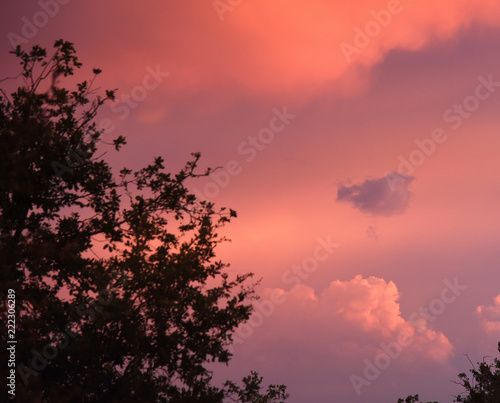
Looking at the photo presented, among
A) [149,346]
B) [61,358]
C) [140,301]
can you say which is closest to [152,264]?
[140,301]

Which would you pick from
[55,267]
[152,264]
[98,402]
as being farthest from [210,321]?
[55,267]

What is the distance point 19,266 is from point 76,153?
3.64 meters

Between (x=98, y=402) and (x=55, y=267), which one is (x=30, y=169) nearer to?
(x=55, y=267)

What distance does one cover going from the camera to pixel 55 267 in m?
15.6

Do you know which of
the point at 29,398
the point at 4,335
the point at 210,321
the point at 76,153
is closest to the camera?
the point at 29,398

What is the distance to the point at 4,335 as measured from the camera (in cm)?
1402

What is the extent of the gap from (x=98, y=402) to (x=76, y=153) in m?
6.65

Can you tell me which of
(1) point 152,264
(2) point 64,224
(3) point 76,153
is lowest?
(1) point 152,264

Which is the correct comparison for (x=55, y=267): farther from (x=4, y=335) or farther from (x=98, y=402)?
(x=98, y=402)

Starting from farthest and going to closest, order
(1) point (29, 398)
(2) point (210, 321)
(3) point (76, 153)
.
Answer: (3) point (76, 153) < (2) point (210, 321) < (1) point (29, 398)

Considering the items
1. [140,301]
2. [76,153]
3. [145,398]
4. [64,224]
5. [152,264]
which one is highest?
[76,153]

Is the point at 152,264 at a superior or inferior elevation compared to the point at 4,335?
superior

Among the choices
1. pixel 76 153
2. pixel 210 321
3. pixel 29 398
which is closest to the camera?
pixel 29 398

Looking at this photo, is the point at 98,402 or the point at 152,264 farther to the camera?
the point at 152,264
